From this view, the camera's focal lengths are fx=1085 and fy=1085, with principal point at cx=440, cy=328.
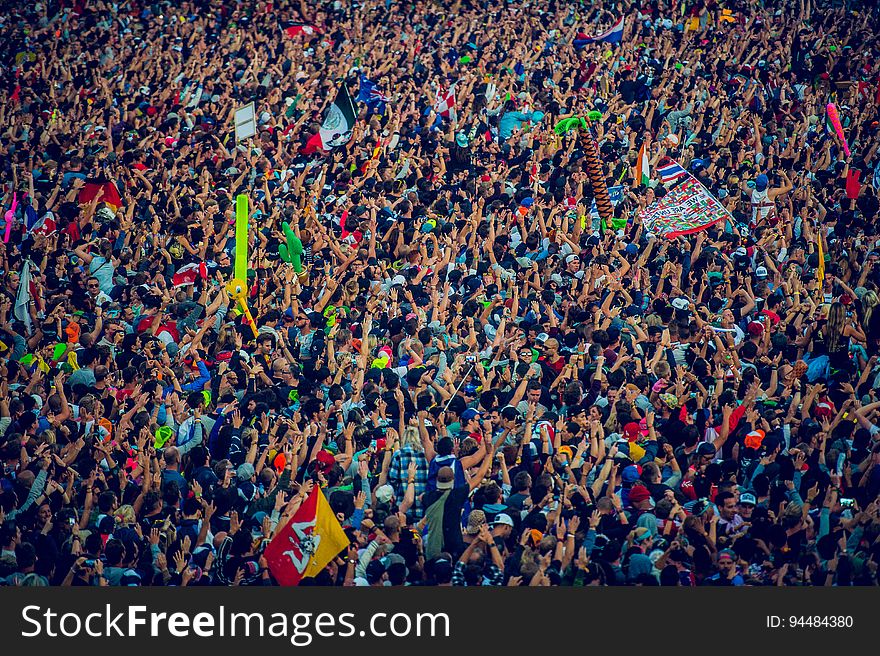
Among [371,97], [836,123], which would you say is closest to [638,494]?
[836,123]

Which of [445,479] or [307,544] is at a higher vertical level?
[445,479]

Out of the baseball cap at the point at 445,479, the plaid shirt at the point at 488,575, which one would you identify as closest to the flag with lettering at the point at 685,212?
the baseball cap at the point at 445,479

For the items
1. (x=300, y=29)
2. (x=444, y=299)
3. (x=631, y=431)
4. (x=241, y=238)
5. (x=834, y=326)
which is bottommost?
(x=631, y=431)

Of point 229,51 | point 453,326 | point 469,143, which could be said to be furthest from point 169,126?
point 453,326

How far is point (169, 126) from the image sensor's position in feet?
41.5

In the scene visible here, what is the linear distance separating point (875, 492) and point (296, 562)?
3.45 m

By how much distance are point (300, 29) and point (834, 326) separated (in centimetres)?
952

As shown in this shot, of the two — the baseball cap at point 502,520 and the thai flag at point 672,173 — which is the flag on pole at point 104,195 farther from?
the baseball cap at point 502,520

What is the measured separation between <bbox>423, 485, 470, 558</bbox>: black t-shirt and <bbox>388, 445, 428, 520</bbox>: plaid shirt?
0.11 m

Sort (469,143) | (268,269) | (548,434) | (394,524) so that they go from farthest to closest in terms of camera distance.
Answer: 1. (469,143)
2. (268,269)
3. (548,434)
4. (394,524)

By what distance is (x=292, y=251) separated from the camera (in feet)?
33.1

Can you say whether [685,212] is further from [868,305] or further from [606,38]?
[606,38]

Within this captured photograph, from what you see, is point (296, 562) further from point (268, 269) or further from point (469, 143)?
point (469, 143)

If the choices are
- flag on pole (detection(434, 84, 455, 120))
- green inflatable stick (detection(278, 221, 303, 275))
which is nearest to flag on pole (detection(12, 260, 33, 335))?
green inflatable stick (detection(278, 221, 303, 275))
